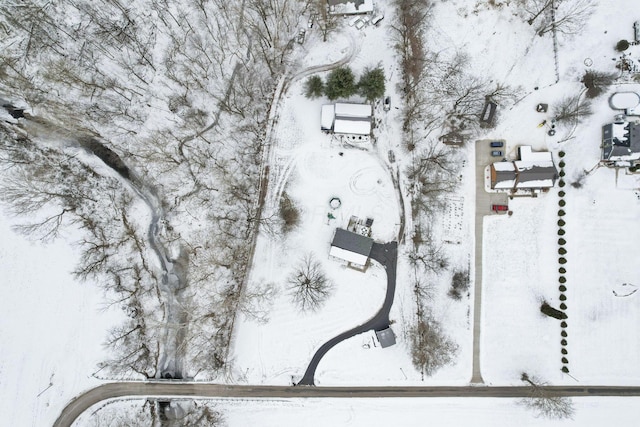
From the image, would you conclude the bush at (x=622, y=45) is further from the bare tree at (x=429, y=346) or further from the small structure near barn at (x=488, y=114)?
the bare tree at (x=429, y=346)

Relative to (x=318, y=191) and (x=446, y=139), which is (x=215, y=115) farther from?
(x=446, y=139)

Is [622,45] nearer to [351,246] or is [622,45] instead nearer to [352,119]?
[352,119]

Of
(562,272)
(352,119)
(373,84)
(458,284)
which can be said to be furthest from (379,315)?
(373,84)

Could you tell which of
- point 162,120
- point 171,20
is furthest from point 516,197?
point 171,20

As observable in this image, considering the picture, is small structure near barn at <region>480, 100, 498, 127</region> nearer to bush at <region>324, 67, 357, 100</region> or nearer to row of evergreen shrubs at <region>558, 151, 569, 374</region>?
row of evergreen shrubs at <region>558, 151, 569, 374</region>

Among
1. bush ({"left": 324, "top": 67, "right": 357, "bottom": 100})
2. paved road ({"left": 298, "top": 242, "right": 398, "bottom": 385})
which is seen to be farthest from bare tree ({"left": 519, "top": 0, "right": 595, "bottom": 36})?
paved road ({"left": 298, "top": 242, "right": 398, "bottom": 385})

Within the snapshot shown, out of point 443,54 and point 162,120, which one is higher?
point 443,54
